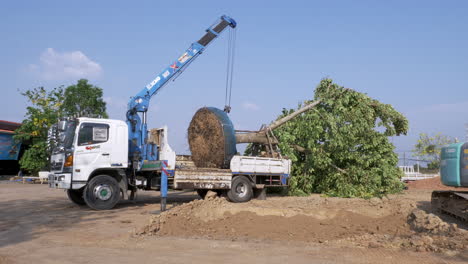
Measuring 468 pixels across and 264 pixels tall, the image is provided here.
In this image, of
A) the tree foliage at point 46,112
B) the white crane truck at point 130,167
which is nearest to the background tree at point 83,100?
the tree foliage at point 46,112

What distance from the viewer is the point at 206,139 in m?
13.9

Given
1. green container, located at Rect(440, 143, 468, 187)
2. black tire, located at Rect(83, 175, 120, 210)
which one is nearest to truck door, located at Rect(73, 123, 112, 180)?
black tire, located at Rect(83, 175, 120, 210)

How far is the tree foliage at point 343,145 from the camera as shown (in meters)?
15.6

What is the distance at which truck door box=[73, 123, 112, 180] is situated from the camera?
38.3 feet

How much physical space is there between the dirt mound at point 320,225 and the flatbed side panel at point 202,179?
2451mm

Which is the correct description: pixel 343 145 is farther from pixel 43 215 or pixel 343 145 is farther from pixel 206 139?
pixel 43 215

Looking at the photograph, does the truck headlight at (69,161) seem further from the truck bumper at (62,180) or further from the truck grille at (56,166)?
the truck grille at (56,166)

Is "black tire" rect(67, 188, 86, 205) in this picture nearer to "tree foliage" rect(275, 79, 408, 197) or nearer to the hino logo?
the hino logo

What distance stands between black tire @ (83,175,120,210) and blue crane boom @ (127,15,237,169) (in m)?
1.11

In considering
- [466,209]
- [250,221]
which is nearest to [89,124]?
[250,221]

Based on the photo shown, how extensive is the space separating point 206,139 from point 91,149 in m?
3.84

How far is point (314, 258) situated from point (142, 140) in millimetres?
9013

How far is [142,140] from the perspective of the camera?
13.8 m

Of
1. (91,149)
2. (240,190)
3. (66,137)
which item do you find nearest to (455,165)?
(240,190)
